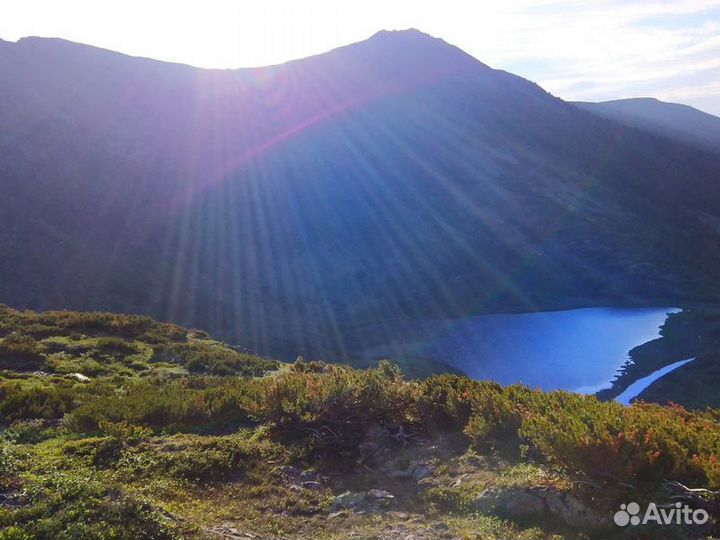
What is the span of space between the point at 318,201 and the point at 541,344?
3643 cm

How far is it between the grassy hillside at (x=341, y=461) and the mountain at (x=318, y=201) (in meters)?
28.5

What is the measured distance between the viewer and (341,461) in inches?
317

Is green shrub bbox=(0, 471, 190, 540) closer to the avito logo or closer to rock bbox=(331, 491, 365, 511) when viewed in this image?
rock bbox=(331, 491, 365, 511)

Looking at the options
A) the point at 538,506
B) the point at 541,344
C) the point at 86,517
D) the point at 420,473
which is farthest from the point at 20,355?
the point at 541,344

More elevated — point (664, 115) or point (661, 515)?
point (664, 115)

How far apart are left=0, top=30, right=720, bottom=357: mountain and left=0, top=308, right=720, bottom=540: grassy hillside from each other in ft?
93.4

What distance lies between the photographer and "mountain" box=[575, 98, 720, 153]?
158 m

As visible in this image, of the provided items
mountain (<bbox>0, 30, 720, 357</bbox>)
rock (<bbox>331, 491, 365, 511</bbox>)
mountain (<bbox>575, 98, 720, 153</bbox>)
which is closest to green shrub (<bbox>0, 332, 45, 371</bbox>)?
rock (<bbox>331, 491, 365, 511</bbox>)

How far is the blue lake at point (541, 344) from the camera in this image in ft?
113

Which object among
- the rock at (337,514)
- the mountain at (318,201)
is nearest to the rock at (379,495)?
the rock at (337,514)

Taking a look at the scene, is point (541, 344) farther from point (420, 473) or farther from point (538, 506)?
point (538, 506)

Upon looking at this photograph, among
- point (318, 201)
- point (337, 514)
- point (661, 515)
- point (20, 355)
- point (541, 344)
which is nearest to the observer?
point (661, 515)

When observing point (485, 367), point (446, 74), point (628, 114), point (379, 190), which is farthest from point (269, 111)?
point (628, 114)

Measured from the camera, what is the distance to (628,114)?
560 feet
